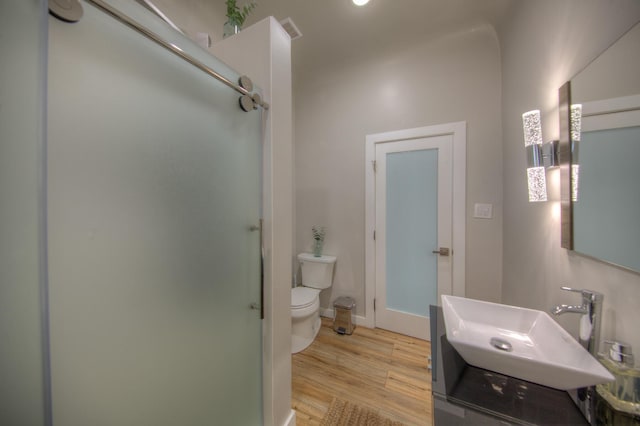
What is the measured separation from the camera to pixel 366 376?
169 centimetres

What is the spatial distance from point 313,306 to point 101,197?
5.81 ft

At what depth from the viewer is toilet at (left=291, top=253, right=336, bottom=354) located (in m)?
1.99

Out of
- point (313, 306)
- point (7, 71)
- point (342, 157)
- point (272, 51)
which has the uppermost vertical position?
point (272, 51)

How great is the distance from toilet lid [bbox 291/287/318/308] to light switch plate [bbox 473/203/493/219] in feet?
5.25

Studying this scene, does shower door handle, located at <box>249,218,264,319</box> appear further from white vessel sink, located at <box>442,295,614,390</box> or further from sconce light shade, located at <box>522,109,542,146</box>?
sconce light shade, located at <box>522,109,542,146</box>

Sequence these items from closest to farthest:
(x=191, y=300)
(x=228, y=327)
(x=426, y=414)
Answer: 1. (x=191, y=300)
2. (x=228, y=327)
3. (x=426, y=414)

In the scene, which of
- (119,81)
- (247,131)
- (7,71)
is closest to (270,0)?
(247,131)

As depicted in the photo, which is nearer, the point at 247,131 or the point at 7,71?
the point at 7,71

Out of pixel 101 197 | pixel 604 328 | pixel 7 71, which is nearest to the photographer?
pixel 7 71

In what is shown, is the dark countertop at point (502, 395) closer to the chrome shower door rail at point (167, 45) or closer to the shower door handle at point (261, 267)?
the shower door handle at point (261, 267)

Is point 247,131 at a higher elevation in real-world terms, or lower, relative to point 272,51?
lower

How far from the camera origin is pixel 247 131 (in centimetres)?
106

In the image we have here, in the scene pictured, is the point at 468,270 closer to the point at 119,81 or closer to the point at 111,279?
the point at 111,279

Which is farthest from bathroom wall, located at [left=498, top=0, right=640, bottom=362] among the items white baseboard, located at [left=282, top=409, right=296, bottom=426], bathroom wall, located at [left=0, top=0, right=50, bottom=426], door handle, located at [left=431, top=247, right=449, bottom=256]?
bathroom wall, located at [left=0, top=0, right=50, bottom=426]
